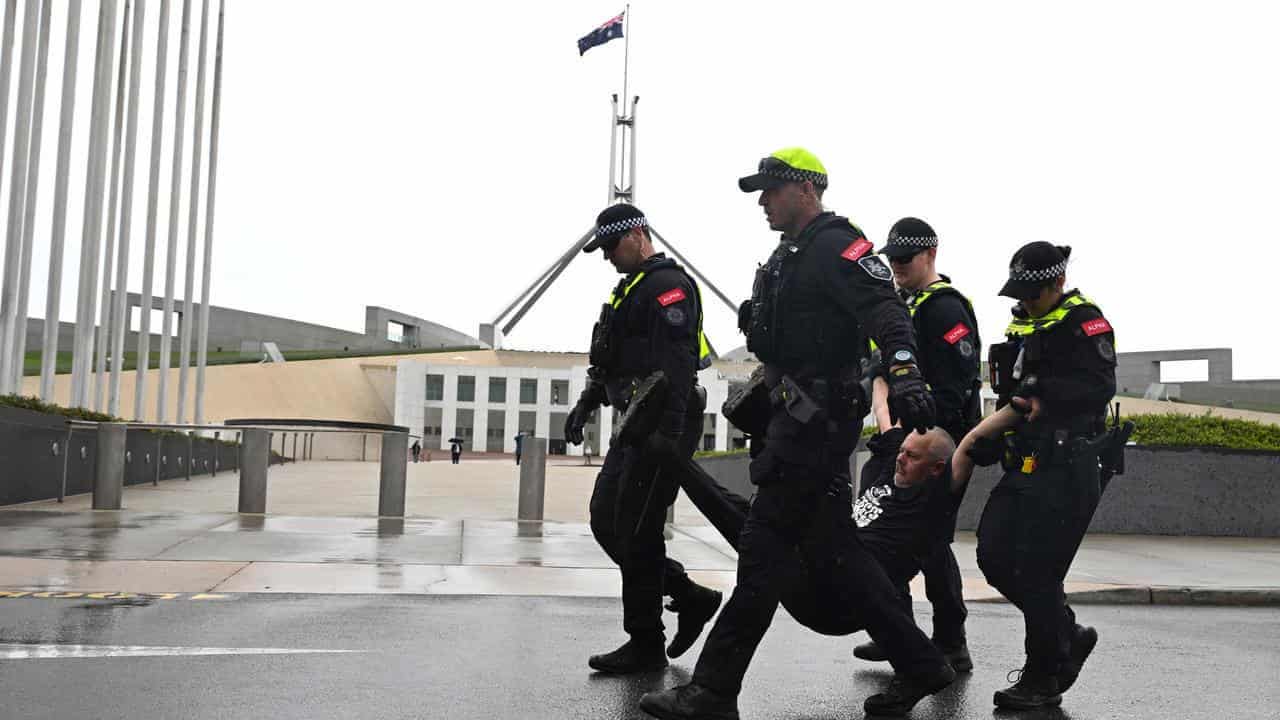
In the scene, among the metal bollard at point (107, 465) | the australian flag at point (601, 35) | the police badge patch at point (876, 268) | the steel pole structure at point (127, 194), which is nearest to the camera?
the police badge patch at point (876, 268)

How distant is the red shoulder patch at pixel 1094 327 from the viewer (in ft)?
13.8

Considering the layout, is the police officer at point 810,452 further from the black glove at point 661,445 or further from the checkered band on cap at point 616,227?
the checkered band on cap at point 616,227

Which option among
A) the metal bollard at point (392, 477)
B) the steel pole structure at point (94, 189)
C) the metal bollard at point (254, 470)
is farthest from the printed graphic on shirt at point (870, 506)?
the steel pole structure at point (94, 189)

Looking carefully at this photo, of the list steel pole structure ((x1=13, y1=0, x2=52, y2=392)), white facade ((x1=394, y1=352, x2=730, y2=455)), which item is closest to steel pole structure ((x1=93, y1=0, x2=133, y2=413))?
steel pole structure ((x1=13, y1=0, x2=52, y2=392))

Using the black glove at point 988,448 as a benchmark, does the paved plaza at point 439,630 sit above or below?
below

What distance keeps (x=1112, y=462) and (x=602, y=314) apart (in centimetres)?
203

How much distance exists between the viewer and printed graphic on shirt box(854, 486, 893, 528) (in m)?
4.36

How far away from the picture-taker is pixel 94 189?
71.1 feet

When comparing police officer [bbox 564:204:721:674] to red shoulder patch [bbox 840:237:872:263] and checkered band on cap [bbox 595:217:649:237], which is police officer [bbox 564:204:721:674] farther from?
red shoulder patch [bbox 840:237:872:263]

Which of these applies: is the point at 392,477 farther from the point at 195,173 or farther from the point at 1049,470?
the point at 195,173

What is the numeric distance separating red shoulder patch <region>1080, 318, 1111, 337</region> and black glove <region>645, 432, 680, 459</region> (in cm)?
154

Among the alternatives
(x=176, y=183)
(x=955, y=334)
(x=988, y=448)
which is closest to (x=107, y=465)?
(x=955, y=334)

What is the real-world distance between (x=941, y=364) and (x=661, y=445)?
1.16 metres

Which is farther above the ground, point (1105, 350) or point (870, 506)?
point (1105, 350)
